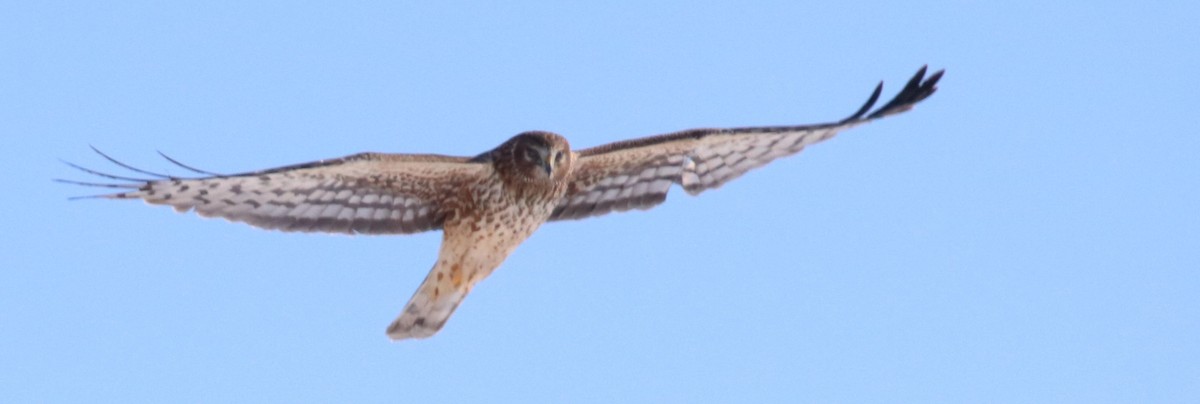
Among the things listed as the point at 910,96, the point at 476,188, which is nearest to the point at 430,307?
the point at 476,188

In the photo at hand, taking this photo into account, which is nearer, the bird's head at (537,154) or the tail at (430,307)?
the bird's head at (537,154)

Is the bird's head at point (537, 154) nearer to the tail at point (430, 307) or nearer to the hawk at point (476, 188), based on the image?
the hawk at point (476, 188)

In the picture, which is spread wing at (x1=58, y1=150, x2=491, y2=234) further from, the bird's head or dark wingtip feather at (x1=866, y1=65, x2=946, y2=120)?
dark wingtip feather at (x1=866, y1=65, x2=946, y2=120)

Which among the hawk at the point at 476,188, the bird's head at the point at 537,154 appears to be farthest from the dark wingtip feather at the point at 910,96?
the bird's head at the point at 537,154

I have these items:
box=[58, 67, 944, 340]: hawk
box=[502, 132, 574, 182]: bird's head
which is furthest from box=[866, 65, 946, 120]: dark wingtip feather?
box=[502, 132, 574, 182]: bird's head

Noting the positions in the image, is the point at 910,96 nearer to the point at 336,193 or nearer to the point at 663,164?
the point at 663,164

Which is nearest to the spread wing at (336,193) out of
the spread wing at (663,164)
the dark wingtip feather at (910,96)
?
the spread wing at (663,164)

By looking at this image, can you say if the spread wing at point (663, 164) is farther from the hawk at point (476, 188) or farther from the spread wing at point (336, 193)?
the spread wing at point (336, 193)

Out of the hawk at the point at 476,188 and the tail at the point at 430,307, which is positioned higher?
the hawk at the point at 476,188
